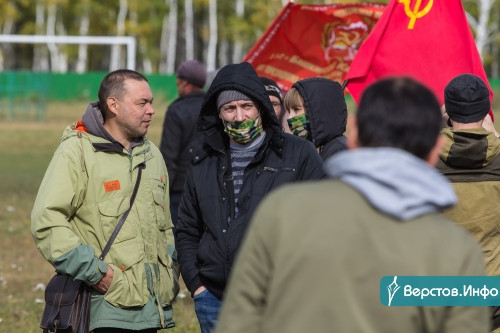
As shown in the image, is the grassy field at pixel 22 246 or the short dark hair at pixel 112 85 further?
the grassy field at pixel 22 246

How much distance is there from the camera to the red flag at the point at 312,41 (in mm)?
9422

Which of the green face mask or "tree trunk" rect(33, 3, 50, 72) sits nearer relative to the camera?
the green face mask

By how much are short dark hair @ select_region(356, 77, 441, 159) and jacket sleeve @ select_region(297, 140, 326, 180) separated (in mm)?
2056

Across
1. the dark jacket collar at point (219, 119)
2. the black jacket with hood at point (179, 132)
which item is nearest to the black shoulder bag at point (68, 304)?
the dark jacket collar at point (219, 119)

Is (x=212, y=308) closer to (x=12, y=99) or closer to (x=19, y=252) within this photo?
(x=19, y=252)

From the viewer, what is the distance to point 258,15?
6128cm

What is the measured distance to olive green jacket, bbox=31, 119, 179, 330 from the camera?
16.3 ft

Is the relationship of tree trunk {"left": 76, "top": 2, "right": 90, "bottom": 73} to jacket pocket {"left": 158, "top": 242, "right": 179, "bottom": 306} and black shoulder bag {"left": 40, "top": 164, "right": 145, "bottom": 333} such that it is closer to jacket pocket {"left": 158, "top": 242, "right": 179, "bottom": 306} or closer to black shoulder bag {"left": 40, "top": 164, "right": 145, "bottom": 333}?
jacket pocket {"left": 158, "top": 242, "right": 179, "bottom": 306}

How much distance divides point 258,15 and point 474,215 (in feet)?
188

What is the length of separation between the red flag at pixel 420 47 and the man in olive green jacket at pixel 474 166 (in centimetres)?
218

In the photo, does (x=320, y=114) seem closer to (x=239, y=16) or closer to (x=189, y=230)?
(x=189, y=230)

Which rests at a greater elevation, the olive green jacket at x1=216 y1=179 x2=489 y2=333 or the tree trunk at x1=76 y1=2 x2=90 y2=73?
the olive green jacket at x1=216 y1=179 x2=489 y2=333

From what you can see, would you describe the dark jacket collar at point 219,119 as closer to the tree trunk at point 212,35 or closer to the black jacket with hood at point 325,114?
the black jacket with hood at point 325,114

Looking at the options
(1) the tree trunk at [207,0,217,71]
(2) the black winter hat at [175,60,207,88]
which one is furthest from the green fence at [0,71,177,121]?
(2) the black winter hat at [175,60,207,88]
